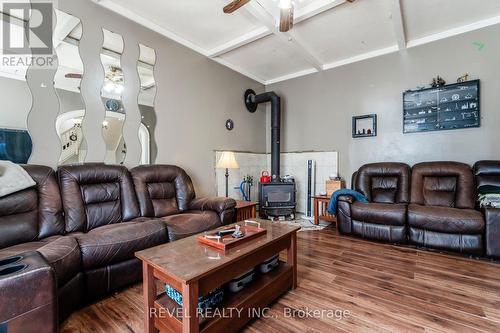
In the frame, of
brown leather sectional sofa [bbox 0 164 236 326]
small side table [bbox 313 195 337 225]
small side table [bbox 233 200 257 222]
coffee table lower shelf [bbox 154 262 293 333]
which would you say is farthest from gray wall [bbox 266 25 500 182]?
coffee table lower shelf [bbox 154 262 293 333]

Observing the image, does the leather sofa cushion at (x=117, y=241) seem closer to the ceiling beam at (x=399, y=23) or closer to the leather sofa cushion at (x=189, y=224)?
the leather sofa cushion at (x=189, y=224)

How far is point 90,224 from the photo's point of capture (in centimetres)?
220

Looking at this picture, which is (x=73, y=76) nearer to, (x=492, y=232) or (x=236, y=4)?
(x=236, y=4)

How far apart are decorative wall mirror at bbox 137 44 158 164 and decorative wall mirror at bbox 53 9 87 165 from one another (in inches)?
25.6

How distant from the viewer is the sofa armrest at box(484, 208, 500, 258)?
2.38 meters

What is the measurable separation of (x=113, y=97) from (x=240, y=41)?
6.22 ft

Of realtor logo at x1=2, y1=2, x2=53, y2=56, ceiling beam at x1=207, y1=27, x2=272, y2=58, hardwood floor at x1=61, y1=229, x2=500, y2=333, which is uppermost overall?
ceiling beam at x1=207, y1=27, x2=272, y2=58

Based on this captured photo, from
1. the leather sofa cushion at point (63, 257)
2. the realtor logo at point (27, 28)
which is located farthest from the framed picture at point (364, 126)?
the realtor logo at point (27, 28)

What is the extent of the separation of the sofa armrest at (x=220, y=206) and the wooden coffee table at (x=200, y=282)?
3.42ft

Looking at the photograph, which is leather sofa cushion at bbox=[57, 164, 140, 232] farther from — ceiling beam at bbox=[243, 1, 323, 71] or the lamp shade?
ceiling beam at bbox=[243, 1, 323, 71]

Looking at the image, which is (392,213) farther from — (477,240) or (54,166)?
(54,166)

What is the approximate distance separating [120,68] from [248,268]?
107 inches

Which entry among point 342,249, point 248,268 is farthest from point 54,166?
point 342,249

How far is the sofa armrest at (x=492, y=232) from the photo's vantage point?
2379 millimetres
